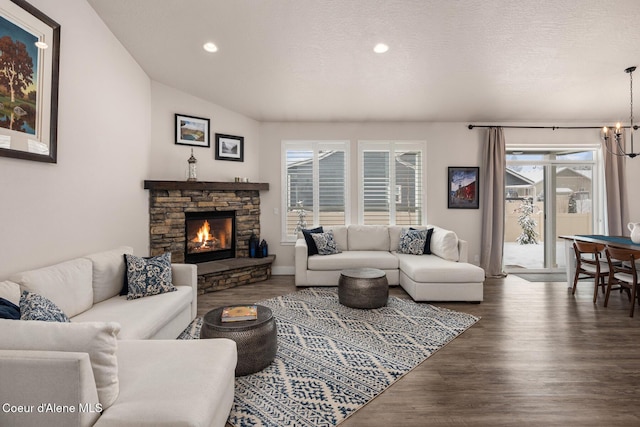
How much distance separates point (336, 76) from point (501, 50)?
1.89 meters

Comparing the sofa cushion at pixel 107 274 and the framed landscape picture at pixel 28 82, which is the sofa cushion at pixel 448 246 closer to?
the sofa cushion at pixel 107 274

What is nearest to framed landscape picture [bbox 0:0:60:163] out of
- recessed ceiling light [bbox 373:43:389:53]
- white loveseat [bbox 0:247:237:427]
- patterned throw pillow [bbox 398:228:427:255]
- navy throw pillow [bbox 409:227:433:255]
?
white loveseat [bbox 0:247:237:427]

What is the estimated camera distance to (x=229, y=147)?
5.35 meters

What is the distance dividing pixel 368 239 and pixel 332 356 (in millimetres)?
2951

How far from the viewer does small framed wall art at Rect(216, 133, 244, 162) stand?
5.22 meters

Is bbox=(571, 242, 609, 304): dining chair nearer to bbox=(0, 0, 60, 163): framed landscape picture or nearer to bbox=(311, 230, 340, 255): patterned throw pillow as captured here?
bbox=(311, 230, 340, 255): patterned throw pillow

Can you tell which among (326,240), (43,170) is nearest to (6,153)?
(43,170)

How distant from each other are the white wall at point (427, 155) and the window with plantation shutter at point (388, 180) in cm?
14

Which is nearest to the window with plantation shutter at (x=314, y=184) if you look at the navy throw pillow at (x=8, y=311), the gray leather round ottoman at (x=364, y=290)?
the gray leather round ottoman at (x=364, y=290)

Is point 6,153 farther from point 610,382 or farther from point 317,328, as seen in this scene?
point 610,382

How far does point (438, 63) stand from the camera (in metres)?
3.88

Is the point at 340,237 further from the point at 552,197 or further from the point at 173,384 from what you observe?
the point at 173,384

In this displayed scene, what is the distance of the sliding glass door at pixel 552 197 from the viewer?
19.2 feet

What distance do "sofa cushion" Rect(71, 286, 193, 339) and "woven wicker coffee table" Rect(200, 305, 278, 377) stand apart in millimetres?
404
